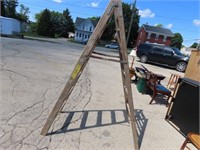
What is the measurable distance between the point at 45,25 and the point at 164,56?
4309 cm

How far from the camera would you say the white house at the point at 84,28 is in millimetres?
55250

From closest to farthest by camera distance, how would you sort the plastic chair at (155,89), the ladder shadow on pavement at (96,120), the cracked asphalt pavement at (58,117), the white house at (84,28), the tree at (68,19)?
the cracked asphalt pavement at (58,117), the ladder shadow on pavement at (96,120), the plastic chair at (155,89), the white house at (84,28), the tree at (68,19)

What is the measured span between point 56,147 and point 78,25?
183ft

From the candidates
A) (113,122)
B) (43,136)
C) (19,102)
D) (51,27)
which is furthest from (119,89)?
(51,27)

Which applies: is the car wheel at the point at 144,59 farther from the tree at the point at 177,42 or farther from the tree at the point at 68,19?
the tree at the point at 177,42

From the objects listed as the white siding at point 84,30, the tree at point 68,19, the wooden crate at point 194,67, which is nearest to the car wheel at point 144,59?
the wooden crate at point 194,67

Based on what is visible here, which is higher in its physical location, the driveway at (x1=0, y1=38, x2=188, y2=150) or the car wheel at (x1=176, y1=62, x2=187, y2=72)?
the driveway at (x1=0, y1=38, x2=188, y2=150)

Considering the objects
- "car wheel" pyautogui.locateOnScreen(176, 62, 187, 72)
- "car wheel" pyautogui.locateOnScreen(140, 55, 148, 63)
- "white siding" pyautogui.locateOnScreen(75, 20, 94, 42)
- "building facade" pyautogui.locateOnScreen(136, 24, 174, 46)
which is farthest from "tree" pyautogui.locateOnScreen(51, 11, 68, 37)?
"car wheel" pyautogui.locateOnScreen(176, 62, 187, 72)

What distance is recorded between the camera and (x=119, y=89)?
6820 mm

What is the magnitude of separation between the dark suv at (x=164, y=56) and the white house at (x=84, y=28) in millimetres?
39267

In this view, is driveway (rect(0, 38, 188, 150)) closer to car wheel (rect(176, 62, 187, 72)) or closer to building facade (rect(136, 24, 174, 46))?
car wheel (rect(176, 62, 187, 72))

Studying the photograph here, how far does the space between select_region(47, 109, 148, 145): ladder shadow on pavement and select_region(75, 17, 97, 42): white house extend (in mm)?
52197

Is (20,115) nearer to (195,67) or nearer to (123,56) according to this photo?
(123,56)

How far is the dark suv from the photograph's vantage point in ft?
52.7
